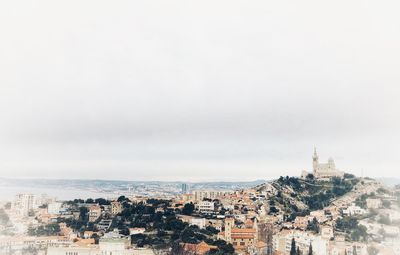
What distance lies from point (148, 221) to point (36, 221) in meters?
4.18

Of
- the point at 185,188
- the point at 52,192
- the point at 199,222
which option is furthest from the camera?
the point at 52,192

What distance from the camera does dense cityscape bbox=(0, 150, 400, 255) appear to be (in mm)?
16234

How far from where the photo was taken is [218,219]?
19469mm

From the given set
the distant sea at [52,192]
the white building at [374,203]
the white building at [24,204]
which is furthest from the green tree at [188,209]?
the white building at [374,203]

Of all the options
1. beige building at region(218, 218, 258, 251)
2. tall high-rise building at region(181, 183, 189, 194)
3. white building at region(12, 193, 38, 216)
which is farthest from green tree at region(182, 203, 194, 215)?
white building at region(12, 193, 38, 216)

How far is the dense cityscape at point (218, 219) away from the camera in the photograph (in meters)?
16.2

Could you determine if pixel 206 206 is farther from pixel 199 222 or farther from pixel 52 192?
pixel 52 192

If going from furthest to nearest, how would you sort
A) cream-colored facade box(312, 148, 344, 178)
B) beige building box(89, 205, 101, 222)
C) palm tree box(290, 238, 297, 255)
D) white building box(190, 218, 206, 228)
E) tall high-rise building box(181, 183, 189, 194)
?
cream-colored facade box(312, 148, 344, 178) → tall high-rise building box(181, 183, 189, 194) → beige building box(89, 205, 101, 222) → white building box(190, 218, 206, 228) → palm tree box(290, 238, 297, 255)

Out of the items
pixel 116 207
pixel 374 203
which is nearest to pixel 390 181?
pixel 374 203

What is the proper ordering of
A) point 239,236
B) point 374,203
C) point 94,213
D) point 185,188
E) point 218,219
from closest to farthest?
point 239,236 < point 218,219 < point 94,213 < point 374,203 < point 185,188

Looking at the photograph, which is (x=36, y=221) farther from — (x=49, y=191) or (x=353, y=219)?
(x=353, y=219)

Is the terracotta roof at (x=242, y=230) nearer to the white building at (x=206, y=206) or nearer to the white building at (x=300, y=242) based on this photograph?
the white building at (x=300, y=242)

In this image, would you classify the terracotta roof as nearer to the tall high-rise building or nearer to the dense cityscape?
the dense cityscape

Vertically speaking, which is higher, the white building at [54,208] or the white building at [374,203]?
the white building at [374,203]
